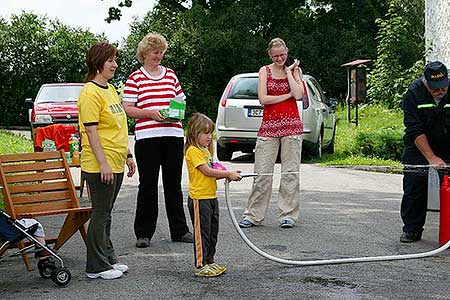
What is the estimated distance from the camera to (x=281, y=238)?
852cm

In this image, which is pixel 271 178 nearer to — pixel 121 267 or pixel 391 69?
pixel 121 267

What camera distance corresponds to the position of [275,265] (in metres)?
7.26

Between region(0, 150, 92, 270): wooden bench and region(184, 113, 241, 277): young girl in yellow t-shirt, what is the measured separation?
94cm

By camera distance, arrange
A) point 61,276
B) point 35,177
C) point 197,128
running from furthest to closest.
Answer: point 35,177 < point 197,128 < point 61,276

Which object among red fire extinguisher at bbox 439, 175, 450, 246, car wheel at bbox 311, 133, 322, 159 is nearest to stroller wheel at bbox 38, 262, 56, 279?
red fire extinguisher at bbox 439, 175, 450, 246

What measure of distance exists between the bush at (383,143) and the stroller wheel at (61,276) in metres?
10.9

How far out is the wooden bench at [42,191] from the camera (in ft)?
23.6

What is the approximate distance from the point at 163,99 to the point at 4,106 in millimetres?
24954

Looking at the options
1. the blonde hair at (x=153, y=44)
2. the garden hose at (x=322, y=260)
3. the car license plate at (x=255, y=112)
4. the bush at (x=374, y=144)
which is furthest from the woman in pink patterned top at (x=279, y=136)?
the bush at (x=374, y=144)

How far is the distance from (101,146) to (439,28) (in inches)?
445

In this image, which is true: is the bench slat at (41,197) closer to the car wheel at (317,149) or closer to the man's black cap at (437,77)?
the man's black cap at (437,77)

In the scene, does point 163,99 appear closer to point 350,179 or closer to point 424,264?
→ point 424,264

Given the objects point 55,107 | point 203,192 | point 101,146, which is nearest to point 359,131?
point 55,107

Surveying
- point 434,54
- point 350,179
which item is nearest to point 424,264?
point 350,179
